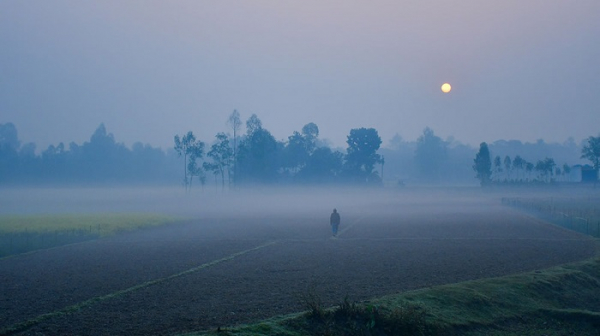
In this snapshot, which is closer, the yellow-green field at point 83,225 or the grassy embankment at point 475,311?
the grassy embankment at point 475,311

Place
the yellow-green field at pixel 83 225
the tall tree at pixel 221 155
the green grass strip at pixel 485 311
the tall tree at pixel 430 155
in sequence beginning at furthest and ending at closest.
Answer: the tall tree at pixel 430 155
the tall tree at pixel 221 155
the yellow-green field at pixel 83 225
the green grass strip at pixel 485 311

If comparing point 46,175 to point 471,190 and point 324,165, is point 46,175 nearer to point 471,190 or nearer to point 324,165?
point 324,165

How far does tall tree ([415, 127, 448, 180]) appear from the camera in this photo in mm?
160250

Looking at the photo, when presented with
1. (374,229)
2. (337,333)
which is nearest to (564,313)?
(337,333)

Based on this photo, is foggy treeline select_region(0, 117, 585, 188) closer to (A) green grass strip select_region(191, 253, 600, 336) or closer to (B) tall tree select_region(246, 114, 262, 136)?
(B) tall tree select_region(246, 114, 262, 136)

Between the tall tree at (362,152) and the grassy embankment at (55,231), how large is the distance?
60.0 meters

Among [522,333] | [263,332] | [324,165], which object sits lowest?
[522,333]

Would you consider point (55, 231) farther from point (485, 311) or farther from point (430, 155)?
point (430, 155)

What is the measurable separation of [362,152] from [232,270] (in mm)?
83967

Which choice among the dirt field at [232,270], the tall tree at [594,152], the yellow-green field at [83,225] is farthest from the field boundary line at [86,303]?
the tall tree at [594,152]

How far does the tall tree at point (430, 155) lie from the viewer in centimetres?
16025

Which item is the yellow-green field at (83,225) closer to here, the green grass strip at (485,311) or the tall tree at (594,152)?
the green grass strip at (485,311)

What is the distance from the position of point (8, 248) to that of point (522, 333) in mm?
23685

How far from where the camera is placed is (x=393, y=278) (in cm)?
1664
